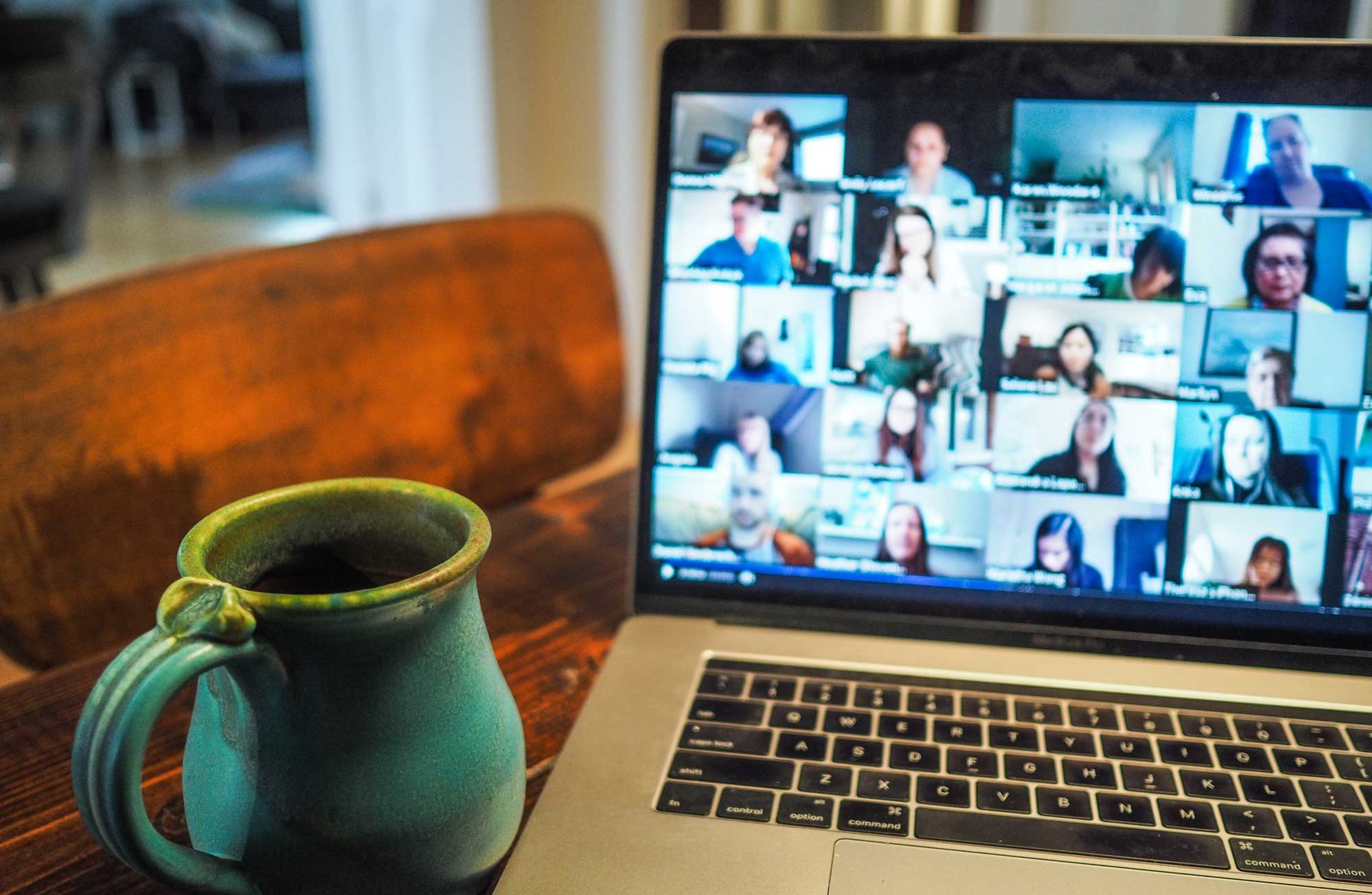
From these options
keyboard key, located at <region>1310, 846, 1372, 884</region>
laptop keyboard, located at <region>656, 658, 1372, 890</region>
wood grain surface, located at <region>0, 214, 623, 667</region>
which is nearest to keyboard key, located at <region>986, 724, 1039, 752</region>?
laptop keyboard, located at <region>656, 658, 1372, 890</region>

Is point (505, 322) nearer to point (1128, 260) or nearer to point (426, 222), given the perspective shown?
point (426, 222)

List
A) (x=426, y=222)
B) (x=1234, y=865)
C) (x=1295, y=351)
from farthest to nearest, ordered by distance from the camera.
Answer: (x=426, y=222) → (x=1295, y=351) → (x=1234, y=865)

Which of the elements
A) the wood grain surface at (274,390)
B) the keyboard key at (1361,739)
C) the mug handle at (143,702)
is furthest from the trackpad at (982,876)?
the wood grain surface at (274,390)

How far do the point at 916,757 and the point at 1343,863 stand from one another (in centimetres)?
15

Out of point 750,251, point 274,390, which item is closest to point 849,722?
point 750,251

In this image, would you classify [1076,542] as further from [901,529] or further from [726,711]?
[726,711]

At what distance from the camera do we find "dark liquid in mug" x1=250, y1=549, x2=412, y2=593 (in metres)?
0.38

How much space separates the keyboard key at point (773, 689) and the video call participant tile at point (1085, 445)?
5.4 inches

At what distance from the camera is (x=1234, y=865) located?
38 cm

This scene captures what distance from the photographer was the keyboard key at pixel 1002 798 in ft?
1.33

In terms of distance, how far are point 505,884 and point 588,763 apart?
→ 71 millimetres

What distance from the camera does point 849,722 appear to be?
0.45m

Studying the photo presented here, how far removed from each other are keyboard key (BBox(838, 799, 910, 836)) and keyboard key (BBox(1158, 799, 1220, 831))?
9cm

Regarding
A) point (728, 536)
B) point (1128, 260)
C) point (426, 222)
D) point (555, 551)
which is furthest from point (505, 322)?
point (1128, 260)
